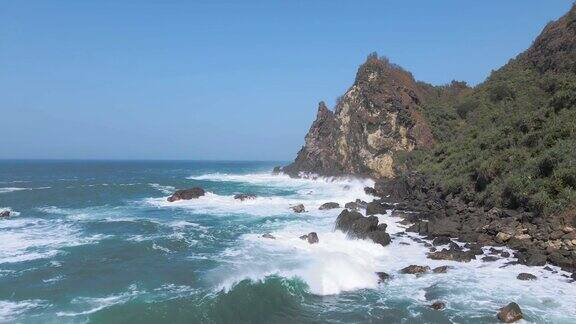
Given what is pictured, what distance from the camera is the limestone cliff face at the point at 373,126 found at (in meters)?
67.0

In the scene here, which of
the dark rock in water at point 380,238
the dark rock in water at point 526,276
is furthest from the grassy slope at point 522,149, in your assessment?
the dark rock in water at point 380,238

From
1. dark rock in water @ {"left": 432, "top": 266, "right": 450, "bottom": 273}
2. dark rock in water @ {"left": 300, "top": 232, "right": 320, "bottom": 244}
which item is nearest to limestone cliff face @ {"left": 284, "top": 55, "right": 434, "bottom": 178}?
dark rock in water @ {"left": 300, "top": 232, "right": 320, "bottom": 244}

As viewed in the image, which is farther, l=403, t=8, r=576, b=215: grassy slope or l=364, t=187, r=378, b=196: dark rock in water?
l=364, t=187, r=378, b=196: dark rock in water

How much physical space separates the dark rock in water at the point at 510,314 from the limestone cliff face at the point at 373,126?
48062 millimetres

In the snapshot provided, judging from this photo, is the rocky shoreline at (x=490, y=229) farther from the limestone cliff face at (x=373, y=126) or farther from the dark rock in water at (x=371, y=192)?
the limestone cliff face at (x=373, y=126)

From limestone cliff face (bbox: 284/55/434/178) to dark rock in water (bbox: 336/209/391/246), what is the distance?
34.7 metres

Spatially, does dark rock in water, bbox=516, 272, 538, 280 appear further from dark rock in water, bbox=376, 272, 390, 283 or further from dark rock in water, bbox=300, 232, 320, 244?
dark rock in water, bbox=300, 232, 320, 244

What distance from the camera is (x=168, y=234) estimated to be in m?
32.2

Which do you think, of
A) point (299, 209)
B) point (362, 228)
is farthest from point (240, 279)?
point (299, 209)

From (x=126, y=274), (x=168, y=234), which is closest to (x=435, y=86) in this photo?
(x=168, y=234)

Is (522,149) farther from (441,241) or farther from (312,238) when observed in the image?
(312,238)

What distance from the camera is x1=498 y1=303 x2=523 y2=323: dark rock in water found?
16.4 meters

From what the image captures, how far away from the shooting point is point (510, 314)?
16516mm

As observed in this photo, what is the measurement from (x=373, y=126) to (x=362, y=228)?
4147 cm
